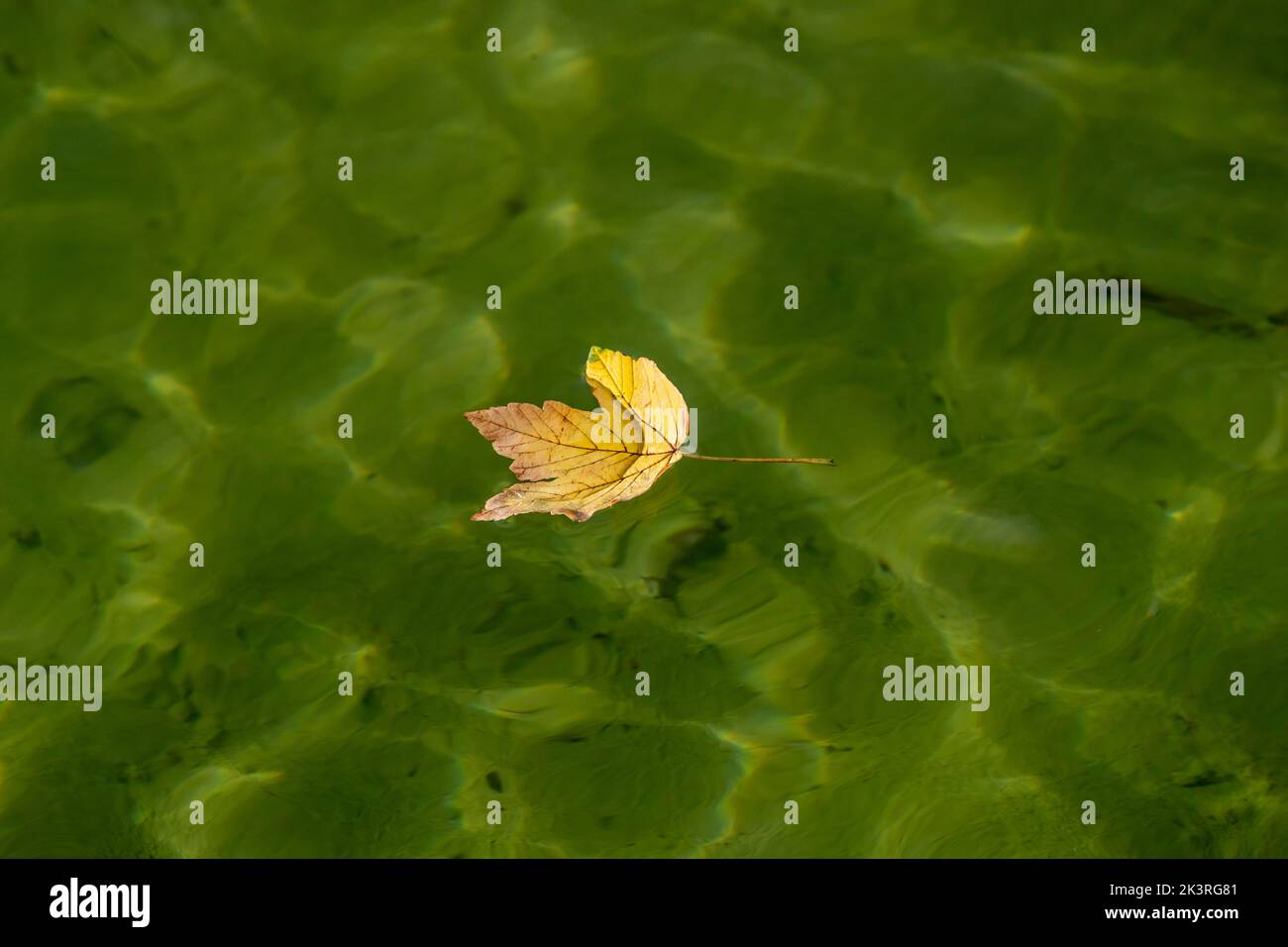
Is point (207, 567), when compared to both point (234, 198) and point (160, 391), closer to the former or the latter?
point (160, 391)

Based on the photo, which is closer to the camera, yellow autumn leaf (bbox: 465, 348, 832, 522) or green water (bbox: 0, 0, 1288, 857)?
yellow autumn leaf (bbox: 465, 348, 832, 522)

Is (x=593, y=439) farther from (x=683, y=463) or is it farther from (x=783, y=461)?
(x=783, y=461)

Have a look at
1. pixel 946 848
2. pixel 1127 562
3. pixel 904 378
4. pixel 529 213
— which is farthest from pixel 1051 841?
pixel 529 213

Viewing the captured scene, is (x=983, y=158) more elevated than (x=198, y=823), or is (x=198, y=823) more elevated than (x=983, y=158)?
(x=983, y=158)

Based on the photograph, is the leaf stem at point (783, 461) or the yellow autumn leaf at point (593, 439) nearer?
the yellow autumn leaf at point (593, 439)

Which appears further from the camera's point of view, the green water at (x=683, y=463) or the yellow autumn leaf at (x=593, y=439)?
the green water at (x=683, y=463)
